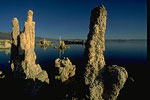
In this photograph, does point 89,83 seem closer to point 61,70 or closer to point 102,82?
point 102,82

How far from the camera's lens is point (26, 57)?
24562mm

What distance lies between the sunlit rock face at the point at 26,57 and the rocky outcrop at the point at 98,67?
1399 cm

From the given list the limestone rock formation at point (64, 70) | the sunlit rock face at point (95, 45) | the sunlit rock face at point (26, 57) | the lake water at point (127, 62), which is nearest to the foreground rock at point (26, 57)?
the sunlit rock face at point (26, 57)

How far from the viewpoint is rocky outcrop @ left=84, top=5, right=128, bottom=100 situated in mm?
14492

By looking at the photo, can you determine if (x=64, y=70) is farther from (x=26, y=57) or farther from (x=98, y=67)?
(x=98, y=67)

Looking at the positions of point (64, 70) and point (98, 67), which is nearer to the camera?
point (98, 67)

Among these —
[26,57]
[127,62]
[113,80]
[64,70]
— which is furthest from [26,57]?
[127,62]

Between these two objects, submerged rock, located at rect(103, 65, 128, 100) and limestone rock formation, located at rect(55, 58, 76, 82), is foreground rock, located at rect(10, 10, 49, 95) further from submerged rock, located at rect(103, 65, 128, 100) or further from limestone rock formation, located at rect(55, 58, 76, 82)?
submerged rock, located at rect(103, 65, 128, 100)

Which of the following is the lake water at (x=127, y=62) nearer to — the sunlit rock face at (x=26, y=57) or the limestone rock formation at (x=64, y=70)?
the limestone rock formation at (x=64, y=70)

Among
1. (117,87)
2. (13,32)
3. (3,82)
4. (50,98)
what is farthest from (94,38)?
(3,82)

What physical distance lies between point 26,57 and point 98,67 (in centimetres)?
1673

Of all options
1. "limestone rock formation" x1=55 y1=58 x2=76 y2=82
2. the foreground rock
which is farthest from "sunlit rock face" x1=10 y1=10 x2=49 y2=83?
"limestone rock formation" x1=55 y1=58 x2=76 y2=82

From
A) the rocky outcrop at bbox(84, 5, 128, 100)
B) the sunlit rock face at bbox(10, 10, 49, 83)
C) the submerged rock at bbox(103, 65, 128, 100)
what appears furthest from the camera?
the sunlit rock face at bbox(10, 10, 49, 83)

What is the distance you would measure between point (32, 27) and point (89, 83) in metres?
20.7
